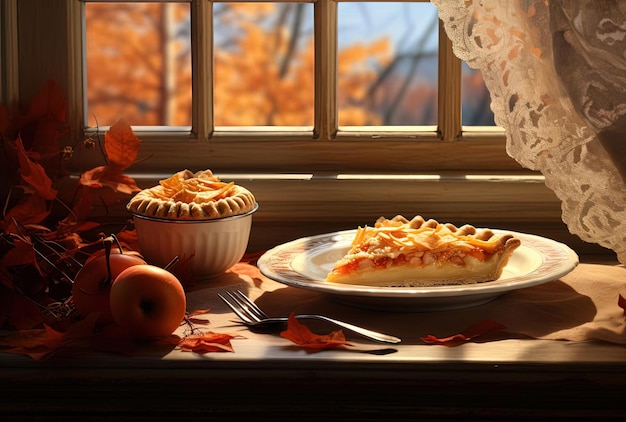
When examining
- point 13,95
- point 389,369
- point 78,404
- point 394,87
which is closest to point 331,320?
point 389,369

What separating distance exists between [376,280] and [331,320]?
141 millimetres

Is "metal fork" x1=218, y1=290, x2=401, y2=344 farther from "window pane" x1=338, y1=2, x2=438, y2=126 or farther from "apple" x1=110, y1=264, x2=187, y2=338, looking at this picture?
"window pane" x1=338, y1=2, x2=438, y2=126

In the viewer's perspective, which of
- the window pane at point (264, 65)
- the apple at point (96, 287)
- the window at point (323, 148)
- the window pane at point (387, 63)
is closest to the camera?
the apple at point (96, 287)

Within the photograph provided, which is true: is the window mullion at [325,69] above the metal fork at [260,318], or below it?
above

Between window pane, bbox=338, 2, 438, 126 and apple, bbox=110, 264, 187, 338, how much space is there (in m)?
0.67

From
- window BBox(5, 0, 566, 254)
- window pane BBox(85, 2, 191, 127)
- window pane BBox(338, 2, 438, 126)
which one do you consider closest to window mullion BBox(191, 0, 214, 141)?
window BBox(5, 0, 566, 254)

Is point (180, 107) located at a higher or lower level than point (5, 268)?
higher

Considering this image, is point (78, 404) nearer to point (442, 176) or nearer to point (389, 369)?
point (389, 369)

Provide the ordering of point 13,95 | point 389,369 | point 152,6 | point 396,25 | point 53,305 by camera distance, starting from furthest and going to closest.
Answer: point 152,6
point 396,25
point 13,95
point 53,305
point 389,369

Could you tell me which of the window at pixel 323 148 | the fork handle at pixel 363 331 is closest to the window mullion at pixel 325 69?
the window at pixel 323 148

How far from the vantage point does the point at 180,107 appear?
6.26 feet

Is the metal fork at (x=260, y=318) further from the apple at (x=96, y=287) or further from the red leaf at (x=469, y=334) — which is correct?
the apple at (x=96, y=287)

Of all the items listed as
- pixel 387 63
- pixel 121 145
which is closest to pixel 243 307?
pixel 121 145

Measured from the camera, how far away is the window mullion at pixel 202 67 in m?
1.48
